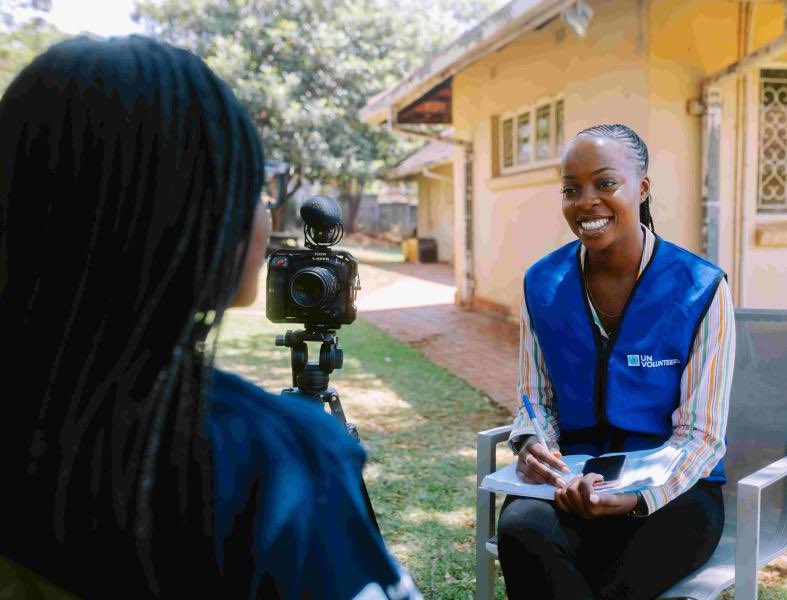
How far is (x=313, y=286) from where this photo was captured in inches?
106

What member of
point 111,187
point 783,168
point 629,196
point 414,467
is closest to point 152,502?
point 111,187

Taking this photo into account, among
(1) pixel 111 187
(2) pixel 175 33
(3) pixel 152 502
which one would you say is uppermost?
(2) pixel 175 33

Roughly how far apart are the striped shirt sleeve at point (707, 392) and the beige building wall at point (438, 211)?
1665 centimetres

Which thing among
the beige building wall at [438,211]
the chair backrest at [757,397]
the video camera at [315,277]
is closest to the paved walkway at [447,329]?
the chair backrest at [757,397]

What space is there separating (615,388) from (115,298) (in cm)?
156

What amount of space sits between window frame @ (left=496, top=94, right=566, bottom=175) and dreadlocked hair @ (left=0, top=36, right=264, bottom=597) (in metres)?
7.11

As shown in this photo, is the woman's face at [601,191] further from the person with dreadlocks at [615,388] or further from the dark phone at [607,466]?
the dark phone at [607,466]

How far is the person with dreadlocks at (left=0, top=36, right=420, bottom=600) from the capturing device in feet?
2.36

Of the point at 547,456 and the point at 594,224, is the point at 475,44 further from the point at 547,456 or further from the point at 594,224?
the point at 547,456

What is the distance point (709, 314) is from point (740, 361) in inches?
30.4

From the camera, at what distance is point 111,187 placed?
715mm

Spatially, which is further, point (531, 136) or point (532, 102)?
point (531, 136)

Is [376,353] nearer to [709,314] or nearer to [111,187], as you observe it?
[709,314]

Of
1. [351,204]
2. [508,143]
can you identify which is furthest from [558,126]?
[351,204]
